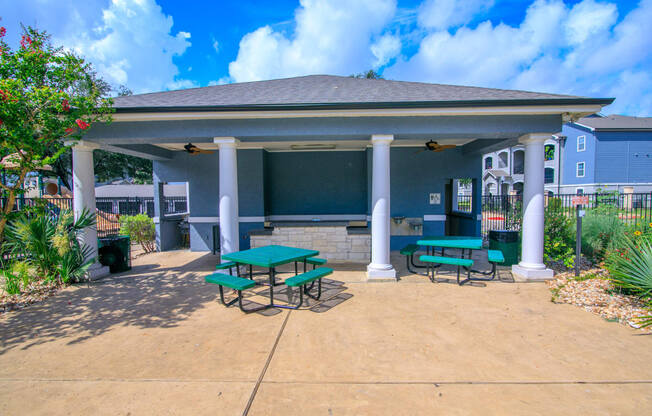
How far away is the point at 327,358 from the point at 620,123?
36873 mm

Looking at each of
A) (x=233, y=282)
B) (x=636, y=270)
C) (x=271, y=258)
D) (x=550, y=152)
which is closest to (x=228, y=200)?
(x=271, y=258)

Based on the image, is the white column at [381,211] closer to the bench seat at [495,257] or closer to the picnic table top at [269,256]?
the picnic table top at [269,256]

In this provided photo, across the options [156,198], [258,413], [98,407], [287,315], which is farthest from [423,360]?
[156,198]

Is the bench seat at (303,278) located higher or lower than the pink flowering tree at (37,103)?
lower

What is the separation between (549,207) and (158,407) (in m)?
9.56

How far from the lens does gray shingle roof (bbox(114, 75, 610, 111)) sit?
5996 millimetres

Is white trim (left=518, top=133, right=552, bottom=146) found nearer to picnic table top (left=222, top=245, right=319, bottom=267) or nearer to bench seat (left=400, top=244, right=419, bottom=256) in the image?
bench seat (left=400, top=244, right=419, bottom=256)

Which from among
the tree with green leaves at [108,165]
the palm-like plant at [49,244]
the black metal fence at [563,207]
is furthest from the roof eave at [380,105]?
the tree with green leaves at [108,165]

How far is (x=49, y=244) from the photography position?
6.28 metres

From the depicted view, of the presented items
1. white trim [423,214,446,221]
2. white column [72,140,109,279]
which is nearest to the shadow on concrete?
white column [72,140,109,279]

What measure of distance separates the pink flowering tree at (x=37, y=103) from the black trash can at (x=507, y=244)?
8968 millimetres

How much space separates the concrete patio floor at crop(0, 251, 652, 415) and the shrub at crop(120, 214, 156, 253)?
204 inches

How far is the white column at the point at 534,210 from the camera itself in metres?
6.48

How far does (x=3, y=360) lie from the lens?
3568 millimetres
